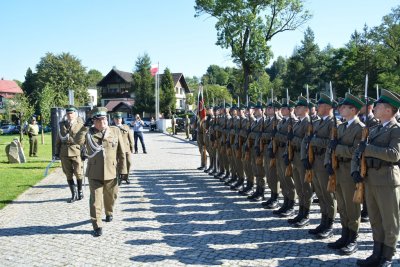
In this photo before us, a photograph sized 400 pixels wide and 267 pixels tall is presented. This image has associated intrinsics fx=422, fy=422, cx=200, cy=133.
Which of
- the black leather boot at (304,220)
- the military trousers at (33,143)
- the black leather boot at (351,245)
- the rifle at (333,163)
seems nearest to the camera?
the black leather boot at (351,245)

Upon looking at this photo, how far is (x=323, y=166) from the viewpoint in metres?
6.38

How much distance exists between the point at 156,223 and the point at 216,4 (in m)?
33.2

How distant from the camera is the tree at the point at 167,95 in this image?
5819 cm

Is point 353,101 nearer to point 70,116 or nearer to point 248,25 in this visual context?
point 70,116

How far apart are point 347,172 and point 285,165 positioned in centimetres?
195

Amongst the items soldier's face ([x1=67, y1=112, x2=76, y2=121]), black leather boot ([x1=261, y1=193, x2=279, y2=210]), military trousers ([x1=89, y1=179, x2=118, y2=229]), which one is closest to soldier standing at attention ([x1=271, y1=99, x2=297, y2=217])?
black leather boot ([x1=261, y1=193, x2=279, y2=210])

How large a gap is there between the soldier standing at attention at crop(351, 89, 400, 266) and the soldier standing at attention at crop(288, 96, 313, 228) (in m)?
1.91

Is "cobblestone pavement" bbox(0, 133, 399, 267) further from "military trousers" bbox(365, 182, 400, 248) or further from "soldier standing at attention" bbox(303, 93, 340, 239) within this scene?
"military trousers" bbox(365, 182, 400, 248)

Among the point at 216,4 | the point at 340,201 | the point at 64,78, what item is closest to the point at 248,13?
the point at 216,4

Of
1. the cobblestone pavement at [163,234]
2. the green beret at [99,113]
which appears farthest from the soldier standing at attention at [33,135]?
the green beret at [99,113]

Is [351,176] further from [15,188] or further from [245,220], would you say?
Result: [15,188]

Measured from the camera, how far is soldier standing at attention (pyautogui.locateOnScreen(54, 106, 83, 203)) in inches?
368

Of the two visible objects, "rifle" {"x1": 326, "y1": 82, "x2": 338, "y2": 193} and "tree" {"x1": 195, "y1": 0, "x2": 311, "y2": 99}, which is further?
"tree" {"x1": 195, "y1": 0, "x2": 311, "y2": 99}

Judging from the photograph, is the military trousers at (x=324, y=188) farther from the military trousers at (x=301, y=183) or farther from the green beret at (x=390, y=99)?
the green beret at (x=390, y=99)
